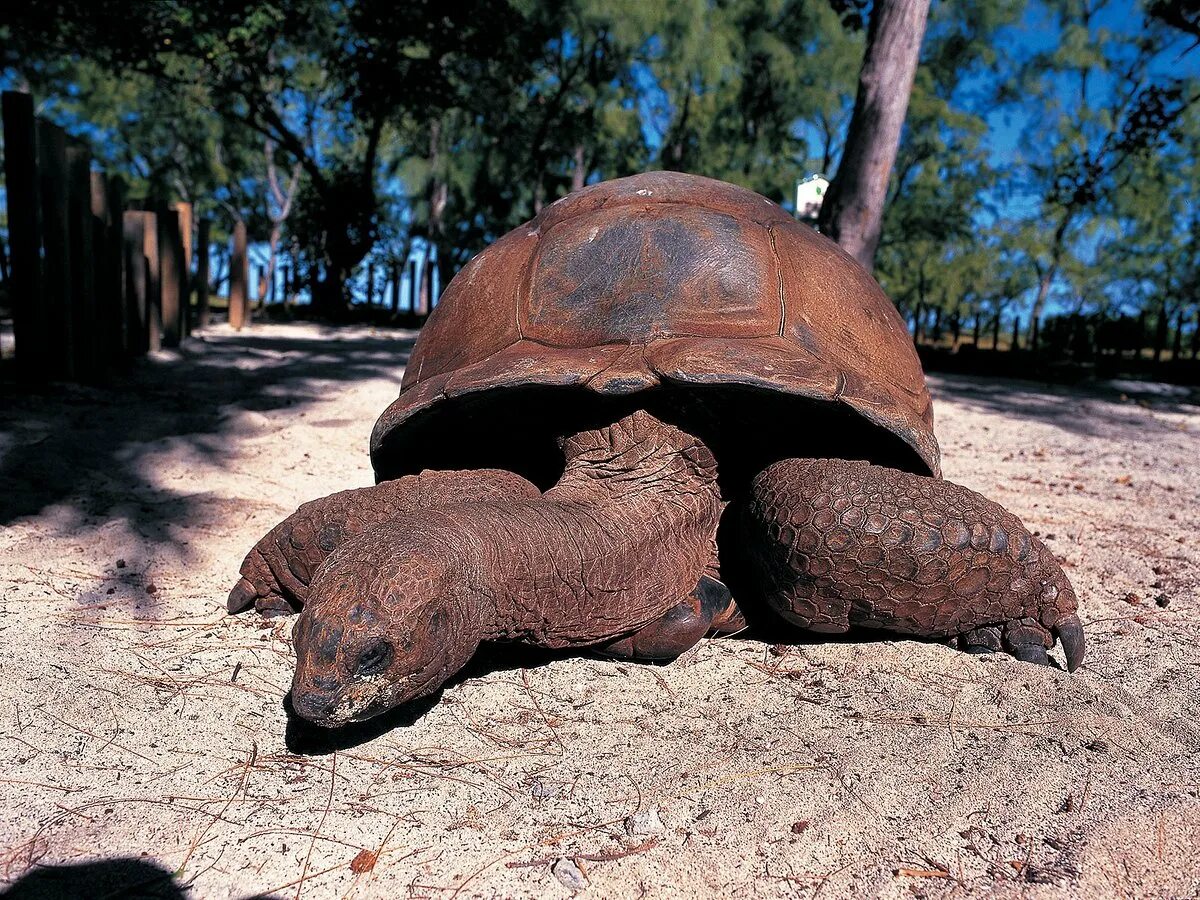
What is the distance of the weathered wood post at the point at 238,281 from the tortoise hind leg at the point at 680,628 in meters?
9.71

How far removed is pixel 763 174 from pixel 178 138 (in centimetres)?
1908

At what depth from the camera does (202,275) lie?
9.62 meters

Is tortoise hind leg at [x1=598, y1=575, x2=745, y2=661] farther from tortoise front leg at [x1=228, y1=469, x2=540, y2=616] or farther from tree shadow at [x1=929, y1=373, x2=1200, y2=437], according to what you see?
tree shadow at [x1=929, y1=373, x2=1200, y2=437]

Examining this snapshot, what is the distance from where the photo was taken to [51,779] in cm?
166

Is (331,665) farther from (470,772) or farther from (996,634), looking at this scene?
(996,634)

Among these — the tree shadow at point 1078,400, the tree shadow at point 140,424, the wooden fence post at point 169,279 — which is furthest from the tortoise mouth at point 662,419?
the wooden fence post at point 169,279

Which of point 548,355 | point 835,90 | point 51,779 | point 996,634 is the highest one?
point 835,90

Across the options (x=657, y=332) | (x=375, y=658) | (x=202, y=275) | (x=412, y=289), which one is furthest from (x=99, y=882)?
(x=412, y=289)

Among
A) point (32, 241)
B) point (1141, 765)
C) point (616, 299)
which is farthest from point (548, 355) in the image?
point (32, 241)

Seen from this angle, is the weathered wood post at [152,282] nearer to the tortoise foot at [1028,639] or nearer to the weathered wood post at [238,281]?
the weathered wood post at [238,281]

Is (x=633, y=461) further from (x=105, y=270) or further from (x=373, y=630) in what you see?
(x=105, y=270)

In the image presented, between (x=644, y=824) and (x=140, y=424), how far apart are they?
387 cm

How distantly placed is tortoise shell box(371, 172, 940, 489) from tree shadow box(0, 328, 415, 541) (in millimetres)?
1288

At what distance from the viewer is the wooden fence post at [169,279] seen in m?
7.65
